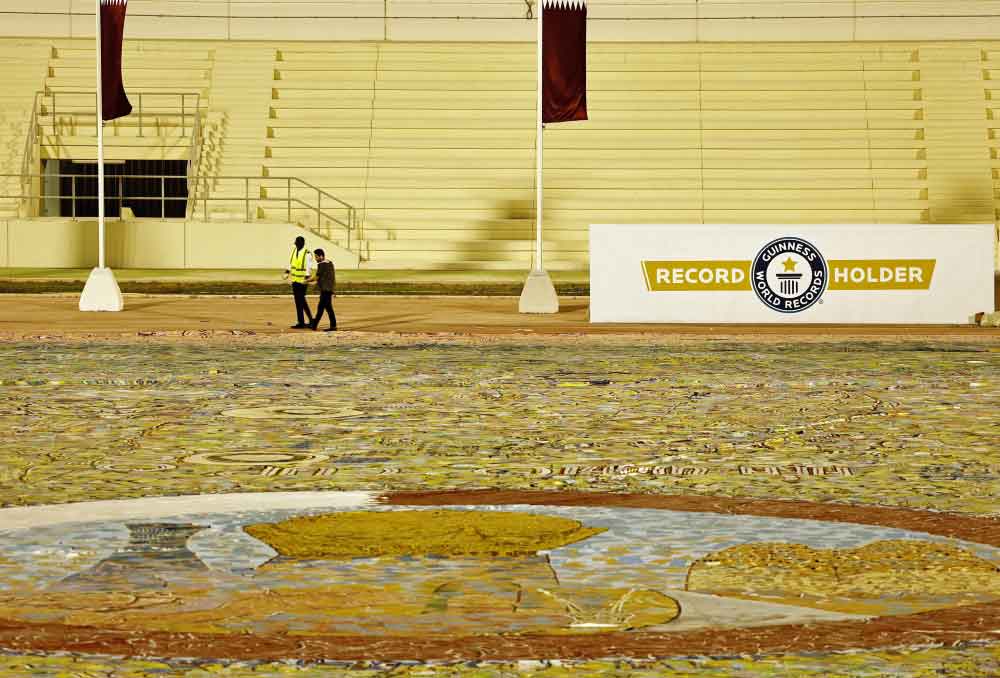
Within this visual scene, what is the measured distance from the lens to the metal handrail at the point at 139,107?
48.9 metres

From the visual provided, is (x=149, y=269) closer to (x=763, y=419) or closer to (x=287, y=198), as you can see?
(x=287, y=198)

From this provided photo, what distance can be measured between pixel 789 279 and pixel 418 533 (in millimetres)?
19256

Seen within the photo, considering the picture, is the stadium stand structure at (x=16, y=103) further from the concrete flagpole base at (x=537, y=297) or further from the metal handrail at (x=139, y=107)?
the concrete flagpole base at (x=537, y=297)

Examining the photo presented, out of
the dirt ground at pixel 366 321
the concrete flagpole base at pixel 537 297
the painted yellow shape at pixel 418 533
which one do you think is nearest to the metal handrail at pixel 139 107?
the dirt ground at pixel 366 321

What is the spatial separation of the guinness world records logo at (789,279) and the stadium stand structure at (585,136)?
17.4 metres

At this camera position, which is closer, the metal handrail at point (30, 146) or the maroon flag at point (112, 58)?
the maroon flag at point (112, 58)

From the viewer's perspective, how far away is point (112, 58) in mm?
31359

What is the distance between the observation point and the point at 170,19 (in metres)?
53.5

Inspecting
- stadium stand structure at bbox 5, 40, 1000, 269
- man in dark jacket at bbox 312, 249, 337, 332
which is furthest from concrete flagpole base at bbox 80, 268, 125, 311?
stadium stand structure at bbox 5, 40, 1000, 269

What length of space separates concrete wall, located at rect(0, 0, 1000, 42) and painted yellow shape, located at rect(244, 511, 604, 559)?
147 ft

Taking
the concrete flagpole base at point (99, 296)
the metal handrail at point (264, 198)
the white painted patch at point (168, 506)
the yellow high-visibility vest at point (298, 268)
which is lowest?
the white painted patch at point (168, 506)

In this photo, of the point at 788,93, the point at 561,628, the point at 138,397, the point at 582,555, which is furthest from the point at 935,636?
the point at 788,93

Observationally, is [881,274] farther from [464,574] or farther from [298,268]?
[464,574]

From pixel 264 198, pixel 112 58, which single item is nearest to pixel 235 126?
pixel 264 198
